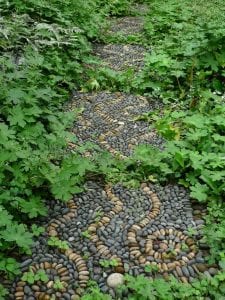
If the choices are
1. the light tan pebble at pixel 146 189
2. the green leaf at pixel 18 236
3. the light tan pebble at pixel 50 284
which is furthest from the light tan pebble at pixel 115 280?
the light tan pebble at pixel 146 189

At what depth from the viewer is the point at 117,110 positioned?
213 inches

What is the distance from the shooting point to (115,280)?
9.57 ft

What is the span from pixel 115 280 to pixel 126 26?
23.1 feet

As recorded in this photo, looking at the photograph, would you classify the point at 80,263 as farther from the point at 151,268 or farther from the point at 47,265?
the point at 151,268

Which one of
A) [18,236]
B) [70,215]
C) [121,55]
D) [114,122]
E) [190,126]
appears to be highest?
[18,236]

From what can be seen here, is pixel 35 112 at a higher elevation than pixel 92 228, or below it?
higher

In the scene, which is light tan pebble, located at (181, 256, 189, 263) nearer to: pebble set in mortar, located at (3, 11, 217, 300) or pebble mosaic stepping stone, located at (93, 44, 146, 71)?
pebble set in mortar, located at (3, 11, 217, 300)

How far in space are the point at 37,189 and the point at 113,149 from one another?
1206 mm

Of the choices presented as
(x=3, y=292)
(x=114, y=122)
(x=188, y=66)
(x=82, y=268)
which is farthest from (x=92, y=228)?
(x=188, y=66)

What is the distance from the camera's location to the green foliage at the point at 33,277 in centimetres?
287

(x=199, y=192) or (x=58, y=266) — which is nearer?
(x=58, y=266)

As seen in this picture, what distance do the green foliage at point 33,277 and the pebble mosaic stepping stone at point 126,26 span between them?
6.30 metres

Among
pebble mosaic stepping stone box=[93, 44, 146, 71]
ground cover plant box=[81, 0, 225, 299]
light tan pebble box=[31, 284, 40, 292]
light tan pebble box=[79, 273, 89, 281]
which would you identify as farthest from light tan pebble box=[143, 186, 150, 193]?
pebble mosaic stepping stone box=[93, 44, 146, 71]

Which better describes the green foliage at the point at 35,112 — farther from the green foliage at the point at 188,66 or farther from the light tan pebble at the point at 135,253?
the green foliage at the point at 188,66
